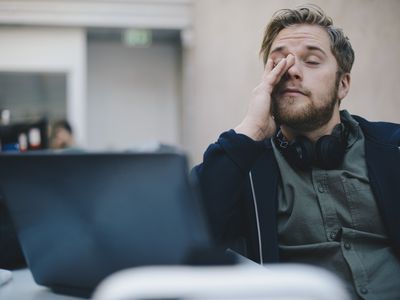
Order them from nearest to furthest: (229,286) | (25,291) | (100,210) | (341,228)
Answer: (229,286)
(100,210)
(25,291)
(341,228)

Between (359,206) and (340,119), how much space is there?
1.03ft

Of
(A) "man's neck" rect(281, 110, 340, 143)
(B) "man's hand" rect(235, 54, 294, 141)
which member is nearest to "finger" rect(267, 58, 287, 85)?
(B) "man's hand" rect(235, 54, 294, 141)

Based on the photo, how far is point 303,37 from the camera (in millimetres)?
1403

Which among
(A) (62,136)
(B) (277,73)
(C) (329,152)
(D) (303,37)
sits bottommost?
(A) (62,136)

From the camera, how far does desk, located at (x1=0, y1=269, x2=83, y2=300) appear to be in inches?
32.8

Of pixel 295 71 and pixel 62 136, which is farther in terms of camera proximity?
pixel 62 136

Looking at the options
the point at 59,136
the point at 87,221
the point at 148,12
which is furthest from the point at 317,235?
the point at 148,12

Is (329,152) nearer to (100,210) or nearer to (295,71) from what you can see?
(295,71)

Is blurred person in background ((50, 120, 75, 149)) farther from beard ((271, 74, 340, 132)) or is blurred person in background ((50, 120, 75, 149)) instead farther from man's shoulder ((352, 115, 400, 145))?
man's shoulder ((352, 115, 400, 145))

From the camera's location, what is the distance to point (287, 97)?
137cm

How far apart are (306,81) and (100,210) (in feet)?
2.91

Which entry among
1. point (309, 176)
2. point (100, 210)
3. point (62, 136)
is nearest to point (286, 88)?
point (309, 176)

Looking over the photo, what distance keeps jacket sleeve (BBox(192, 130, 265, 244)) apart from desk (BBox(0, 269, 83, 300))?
439 mm

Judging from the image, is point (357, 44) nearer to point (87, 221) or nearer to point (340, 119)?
point (340, 119)
